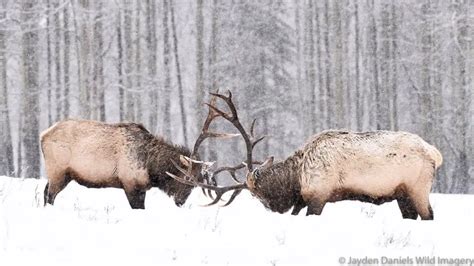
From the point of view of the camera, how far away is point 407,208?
9375mm

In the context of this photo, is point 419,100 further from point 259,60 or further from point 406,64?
point 259,60

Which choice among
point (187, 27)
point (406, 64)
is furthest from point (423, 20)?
point (187, 27)

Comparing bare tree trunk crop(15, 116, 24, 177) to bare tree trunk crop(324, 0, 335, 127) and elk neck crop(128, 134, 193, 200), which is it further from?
elk neck crop(128, 134, 193, 200)

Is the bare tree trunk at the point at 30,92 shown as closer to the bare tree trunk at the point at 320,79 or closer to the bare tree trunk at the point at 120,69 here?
the bare tree trunk at the point at 120,69

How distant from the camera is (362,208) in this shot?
1079 cm

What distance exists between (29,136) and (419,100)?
11992 millimetres

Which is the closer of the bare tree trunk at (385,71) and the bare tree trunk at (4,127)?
the bare tree trunk at (4,127)

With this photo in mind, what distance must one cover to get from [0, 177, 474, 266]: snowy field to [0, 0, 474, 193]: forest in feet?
54.5

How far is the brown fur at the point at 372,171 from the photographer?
29.9 feet

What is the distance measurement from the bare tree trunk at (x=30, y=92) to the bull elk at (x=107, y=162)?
12.5 m

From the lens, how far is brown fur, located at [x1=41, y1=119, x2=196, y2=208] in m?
10.6

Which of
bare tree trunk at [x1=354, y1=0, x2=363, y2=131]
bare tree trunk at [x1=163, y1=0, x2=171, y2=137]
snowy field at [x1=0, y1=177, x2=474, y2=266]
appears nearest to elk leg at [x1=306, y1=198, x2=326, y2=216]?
snowy field at [x1=0, y1=177, x2=474, y2=266]

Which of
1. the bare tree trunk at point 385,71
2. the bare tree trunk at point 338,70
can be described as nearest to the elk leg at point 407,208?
the bare tree trunk at point 338,70

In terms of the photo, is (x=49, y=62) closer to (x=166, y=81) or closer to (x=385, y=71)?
(x=166, y=81)
